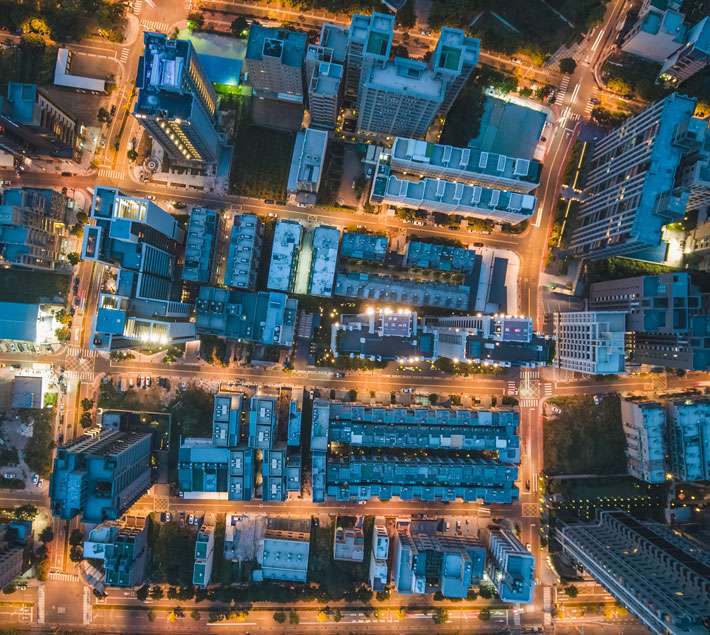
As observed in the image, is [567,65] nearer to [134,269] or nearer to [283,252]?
[283,252]

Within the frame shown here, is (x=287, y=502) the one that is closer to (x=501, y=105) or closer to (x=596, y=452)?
(x=596, y=452)

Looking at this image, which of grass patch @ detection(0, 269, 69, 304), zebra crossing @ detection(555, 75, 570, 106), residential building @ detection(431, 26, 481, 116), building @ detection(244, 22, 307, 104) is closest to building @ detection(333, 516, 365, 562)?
grass patch @ detection(0, 269, 69, 304)

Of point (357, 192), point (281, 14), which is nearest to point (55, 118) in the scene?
point (281, 14)

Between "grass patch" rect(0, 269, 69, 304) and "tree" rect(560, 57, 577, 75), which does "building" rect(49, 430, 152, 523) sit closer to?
"grass patch" rect(0, 269, 69, 304)

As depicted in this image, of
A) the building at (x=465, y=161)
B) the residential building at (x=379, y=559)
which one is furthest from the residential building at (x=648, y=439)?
the residential building at (x=379, y=559)

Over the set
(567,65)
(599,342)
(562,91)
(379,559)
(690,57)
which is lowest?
(379,559)

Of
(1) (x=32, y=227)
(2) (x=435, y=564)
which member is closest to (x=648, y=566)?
(2) (x=435, y=564)
